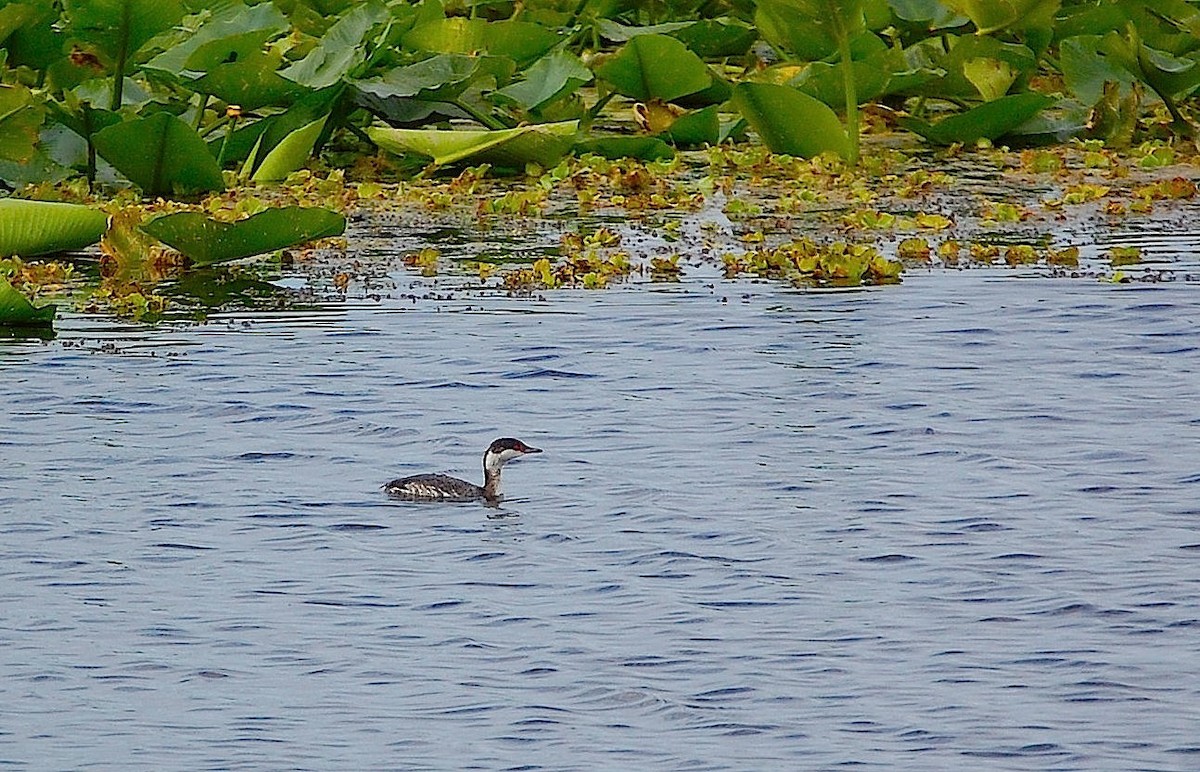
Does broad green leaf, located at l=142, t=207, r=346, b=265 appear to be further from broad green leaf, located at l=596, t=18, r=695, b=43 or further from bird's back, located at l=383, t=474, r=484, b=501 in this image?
broad green leaf, located at l=596, t=18, r=695, b=43

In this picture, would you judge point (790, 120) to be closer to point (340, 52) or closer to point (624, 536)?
point (340, 52)

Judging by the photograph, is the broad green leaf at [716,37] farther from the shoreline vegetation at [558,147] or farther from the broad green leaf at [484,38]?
the broad green leaf at [484,38]

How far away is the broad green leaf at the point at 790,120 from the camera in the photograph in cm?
1188

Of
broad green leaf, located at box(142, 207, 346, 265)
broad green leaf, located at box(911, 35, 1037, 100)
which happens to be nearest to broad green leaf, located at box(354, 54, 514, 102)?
broad green leaf, located at box(142, 207, 346, 265)

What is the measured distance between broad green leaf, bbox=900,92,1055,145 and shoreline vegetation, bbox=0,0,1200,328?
2cm

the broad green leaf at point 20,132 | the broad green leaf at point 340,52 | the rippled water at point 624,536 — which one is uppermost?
the broad green leaf at point 340,52

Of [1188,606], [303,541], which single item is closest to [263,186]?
[303,541]

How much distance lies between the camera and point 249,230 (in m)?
9.70

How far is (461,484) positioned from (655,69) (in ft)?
18.9

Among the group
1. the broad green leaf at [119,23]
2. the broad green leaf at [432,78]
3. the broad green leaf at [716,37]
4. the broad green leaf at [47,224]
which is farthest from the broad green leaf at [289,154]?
the broad green leaf at [716,37]

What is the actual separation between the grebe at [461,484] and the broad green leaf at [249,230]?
8.06ft

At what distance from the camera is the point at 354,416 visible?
820 cm

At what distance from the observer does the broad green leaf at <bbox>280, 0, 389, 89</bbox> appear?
1179cm

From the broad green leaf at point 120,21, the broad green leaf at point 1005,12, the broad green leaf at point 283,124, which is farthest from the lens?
the broad green leaf at point 1005,12
